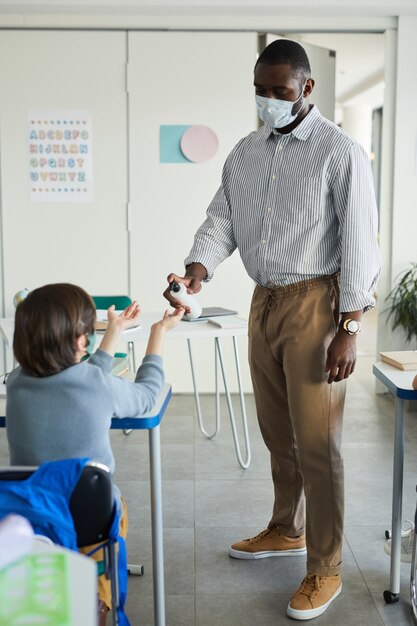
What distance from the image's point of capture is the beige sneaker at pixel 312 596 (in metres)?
2.32

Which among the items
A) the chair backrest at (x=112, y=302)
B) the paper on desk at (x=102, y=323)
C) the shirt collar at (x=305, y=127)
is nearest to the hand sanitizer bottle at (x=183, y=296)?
the shirt collar at (x=305, y=127)

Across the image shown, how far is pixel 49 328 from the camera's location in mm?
1649

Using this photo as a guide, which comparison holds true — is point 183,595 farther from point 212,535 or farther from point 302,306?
point 302,306

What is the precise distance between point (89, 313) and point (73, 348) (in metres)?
0.09

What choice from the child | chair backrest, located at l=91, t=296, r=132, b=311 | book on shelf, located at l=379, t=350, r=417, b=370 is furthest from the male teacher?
chair backrest, located at l=91, t=296, r=132, b=311

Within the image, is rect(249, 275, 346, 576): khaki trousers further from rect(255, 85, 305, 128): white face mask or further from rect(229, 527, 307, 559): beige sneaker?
rect(255, 85, 305, 128): white face mask

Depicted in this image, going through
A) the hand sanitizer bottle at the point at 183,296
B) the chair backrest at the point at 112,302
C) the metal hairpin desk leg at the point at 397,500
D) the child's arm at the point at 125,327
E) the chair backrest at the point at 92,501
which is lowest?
the metal hairpin desk leg at the point at 397,500

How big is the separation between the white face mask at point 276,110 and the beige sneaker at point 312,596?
1403 mm

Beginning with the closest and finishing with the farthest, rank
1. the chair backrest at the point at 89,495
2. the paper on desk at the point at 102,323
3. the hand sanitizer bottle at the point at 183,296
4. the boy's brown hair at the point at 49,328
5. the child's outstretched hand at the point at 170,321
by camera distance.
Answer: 1. the chair backrest at the point at 89,495
2. the boy's brown hair at the point at 49,328
3. the child's outstretched hand at the point at 170,321
4. the hand sanitizer bottle at the point at 183,296
5. the paper on desk at the point at 102,323

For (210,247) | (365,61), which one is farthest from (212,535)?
(365,61)

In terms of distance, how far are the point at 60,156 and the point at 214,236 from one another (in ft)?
8.81

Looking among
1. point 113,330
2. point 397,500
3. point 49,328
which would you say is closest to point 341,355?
point 397,500

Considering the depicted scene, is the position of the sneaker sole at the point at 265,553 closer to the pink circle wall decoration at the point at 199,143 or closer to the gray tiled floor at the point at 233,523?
the gray tiled floor at the point at 233,523

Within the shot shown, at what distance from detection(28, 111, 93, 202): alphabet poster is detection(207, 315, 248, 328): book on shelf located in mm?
1894
